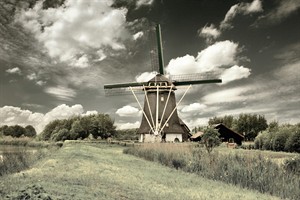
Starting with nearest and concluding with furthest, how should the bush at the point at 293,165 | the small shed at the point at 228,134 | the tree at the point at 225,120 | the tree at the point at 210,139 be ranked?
the bush at the point at 293,165, the tree at the point at 210,139, the small shed at the point at 228,134, the tree at the point at 225,120

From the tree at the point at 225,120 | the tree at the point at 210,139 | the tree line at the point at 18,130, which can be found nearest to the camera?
the tree at the point at 210,139

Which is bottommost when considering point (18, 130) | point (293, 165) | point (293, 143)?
point (293, 165)

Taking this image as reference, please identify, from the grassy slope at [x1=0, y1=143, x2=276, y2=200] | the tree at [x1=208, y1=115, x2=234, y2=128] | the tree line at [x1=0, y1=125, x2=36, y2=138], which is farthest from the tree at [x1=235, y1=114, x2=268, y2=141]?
the tree line at [x1=0, y1=125, x2=36, y2=138]

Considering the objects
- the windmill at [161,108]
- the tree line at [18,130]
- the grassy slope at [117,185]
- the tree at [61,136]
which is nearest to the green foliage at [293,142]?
the windmill at [161,108]

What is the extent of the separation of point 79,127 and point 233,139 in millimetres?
27643

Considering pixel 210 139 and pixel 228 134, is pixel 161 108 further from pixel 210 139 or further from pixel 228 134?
pixel 210 139

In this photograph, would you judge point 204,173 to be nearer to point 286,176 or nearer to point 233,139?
point 286,176

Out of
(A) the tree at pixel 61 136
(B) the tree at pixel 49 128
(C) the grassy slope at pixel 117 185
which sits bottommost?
(C) the grassy slope at pixel 117 185

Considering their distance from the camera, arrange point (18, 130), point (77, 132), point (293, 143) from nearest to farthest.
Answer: point (293, 143) < point (77, 132) < point (18, 130)

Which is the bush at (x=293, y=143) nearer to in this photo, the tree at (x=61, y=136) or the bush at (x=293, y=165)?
the bush at (x=293, y=165)

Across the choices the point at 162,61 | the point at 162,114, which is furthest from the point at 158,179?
the point at 162,61

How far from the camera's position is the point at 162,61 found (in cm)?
4291

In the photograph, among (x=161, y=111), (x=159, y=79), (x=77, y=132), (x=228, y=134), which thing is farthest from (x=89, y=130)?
(x=228, y=134)

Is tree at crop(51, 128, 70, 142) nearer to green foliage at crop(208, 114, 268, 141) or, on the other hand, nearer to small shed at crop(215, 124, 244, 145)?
small shed at crop(215, 124, 244, 145)
